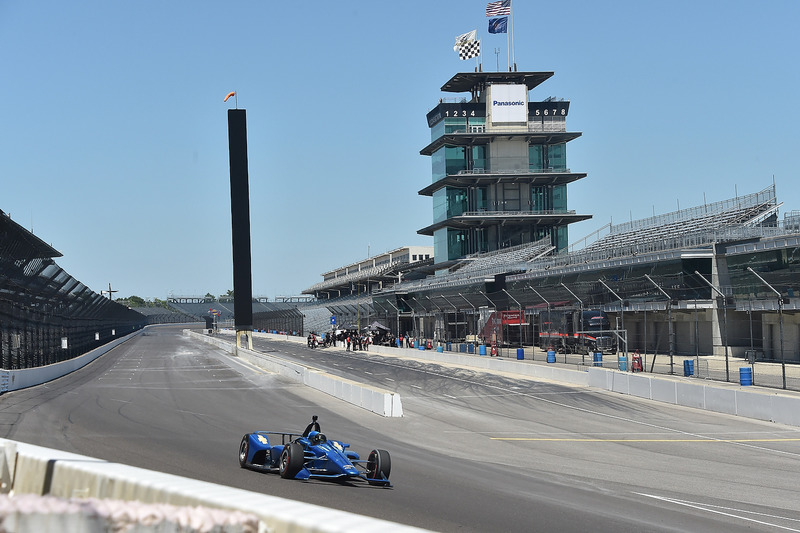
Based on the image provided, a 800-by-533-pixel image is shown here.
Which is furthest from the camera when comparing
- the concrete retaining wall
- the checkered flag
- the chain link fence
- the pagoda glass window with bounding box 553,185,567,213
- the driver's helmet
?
the pagoda glass window with bounding box 553,185,567,213

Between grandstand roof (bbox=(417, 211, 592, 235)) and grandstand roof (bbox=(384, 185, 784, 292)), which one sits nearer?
grandstand roof (bbox=(384, 185, 784, 292))

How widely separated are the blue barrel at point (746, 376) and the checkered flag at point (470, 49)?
254ft

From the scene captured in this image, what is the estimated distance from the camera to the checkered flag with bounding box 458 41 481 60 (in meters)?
97.6

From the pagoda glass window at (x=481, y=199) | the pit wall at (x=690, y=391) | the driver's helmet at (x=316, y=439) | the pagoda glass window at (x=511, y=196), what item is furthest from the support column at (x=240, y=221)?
the driver's helmet at (x=316, y=439)

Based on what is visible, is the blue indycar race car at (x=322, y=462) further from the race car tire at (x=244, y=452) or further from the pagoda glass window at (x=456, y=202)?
the pagoda glass window at (x=456, y=202)

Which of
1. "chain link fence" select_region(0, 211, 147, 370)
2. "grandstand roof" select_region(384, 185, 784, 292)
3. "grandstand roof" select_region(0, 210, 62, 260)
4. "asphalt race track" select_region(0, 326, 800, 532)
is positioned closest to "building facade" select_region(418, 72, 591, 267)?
"grandstand roof" select_region(384, 185, 784, 292)

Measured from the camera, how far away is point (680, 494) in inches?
484

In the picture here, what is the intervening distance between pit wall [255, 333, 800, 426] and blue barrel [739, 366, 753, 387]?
0.26m

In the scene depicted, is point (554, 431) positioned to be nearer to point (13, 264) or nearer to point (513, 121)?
point (13, 264)

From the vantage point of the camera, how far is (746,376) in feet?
86.5

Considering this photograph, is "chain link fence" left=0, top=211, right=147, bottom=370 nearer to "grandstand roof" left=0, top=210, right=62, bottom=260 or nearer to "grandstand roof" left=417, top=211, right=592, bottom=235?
"grandstand roof" left=0, top=210, right=62, bottom=260

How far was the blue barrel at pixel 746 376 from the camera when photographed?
26297 millimetres

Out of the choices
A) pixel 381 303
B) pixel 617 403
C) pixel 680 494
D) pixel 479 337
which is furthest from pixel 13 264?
pixel 381 303

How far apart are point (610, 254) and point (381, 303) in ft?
137
